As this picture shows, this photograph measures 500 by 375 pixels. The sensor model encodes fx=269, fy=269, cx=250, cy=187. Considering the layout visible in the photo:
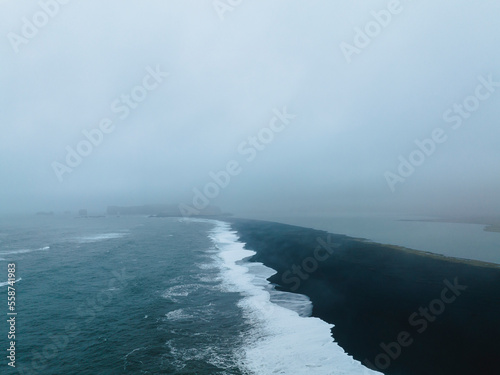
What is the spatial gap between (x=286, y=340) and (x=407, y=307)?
12673 millimetres

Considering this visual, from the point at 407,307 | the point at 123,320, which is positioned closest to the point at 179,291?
the point at 123,320

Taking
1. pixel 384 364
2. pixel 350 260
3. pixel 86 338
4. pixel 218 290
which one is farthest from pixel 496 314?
pixel 86 338

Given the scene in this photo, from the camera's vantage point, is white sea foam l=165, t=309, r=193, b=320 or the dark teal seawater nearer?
the dark teal seawater

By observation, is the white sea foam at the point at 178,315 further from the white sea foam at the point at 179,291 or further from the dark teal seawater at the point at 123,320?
the white sea foam at the point at 179,291

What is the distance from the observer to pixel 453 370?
15445 millimetres

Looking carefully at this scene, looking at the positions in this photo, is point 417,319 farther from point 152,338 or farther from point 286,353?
point 152,338

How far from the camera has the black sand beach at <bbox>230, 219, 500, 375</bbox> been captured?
1684 cm

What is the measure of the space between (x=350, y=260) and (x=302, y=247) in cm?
1483

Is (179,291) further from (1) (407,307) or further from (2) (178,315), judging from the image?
(1) (407,307)

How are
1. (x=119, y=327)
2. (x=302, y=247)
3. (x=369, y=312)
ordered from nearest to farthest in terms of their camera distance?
(x=119, y=327)
(x=369, y=312)
(x=302, y=247)

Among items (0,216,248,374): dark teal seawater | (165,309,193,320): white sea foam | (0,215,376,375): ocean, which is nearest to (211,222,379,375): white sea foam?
(0,215,376,375): ocean

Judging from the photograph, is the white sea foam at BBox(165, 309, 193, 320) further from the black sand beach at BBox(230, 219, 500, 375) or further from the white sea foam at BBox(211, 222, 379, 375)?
the black sand beach at BBox(230, 219, 500, 375)

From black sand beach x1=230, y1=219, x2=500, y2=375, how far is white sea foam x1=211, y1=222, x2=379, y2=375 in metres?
1.19

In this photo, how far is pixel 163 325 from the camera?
21.8 meters
